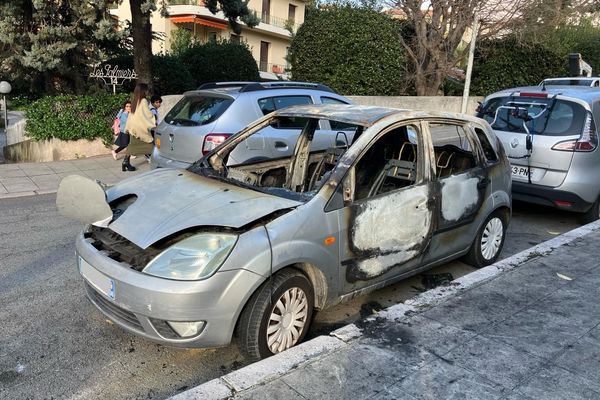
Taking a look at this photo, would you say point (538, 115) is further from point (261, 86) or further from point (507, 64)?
point (507, 64)

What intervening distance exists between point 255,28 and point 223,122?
30748 millimetres

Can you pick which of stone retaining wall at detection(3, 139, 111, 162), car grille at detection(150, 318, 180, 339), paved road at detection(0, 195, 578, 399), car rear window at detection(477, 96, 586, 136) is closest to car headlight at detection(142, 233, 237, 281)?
car grille at detection(150, 318, 180, 339)

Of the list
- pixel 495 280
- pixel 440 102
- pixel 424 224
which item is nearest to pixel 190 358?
pixel 424 224

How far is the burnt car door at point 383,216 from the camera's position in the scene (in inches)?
142

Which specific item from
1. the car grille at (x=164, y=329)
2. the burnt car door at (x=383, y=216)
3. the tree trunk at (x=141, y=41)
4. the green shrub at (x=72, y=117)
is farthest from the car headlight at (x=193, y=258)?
the tree trunk at (x=141, y=41)

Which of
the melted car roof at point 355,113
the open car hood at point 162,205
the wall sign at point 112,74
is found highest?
the wall sign at point 112,74

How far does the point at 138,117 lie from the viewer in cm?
933

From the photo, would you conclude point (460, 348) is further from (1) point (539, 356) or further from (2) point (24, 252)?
(2) point (24, 252)

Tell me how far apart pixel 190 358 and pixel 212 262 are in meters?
0.83

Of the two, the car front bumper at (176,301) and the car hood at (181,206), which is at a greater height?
the car hood at (181,206)

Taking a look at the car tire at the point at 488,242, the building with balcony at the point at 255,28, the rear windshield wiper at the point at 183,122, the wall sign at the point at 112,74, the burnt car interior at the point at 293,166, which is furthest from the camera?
the building with balcony at the point at 255,28

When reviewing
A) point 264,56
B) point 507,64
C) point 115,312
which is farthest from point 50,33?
point 264,56

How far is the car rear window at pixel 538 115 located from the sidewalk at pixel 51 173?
6284mm

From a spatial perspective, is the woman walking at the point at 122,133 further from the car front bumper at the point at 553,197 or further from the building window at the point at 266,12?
the building window at the point at 266,12
